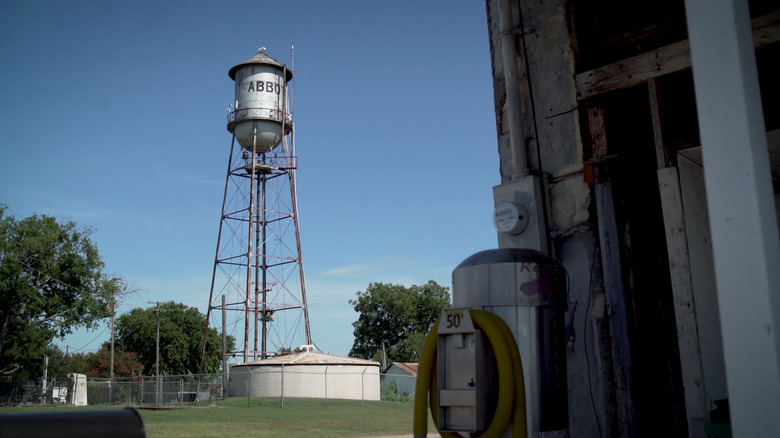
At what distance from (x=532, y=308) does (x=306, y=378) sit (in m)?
30.6

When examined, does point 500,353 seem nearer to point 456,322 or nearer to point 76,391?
point 456,322

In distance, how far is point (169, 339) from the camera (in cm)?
6297

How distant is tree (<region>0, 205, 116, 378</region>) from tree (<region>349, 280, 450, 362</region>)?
29978mm

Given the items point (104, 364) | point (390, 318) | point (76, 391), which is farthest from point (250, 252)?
point (390, 318)

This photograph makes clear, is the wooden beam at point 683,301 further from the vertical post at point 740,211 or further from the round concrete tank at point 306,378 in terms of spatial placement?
the round concrete tank at point 306,378

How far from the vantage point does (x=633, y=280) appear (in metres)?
4.97

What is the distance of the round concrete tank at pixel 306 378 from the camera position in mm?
32719

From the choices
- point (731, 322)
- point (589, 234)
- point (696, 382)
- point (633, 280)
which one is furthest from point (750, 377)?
point (589, 234)

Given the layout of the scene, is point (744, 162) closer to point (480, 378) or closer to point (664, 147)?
point (480, 378)

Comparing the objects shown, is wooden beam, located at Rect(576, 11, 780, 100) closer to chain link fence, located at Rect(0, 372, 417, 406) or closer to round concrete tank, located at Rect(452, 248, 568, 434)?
round concrete tank, located at Rect(452, 248, 568, 434)

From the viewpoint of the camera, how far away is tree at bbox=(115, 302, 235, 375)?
206 feet

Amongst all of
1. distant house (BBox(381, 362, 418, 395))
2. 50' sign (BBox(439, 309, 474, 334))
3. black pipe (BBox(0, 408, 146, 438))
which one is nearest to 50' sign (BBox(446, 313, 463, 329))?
50' sign (BBox(439, 309, 474, 334))

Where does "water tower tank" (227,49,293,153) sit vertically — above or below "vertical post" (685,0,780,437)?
above

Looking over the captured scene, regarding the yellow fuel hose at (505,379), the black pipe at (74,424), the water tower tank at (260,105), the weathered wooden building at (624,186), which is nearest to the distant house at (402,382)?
the water tower tank at (260,105)
